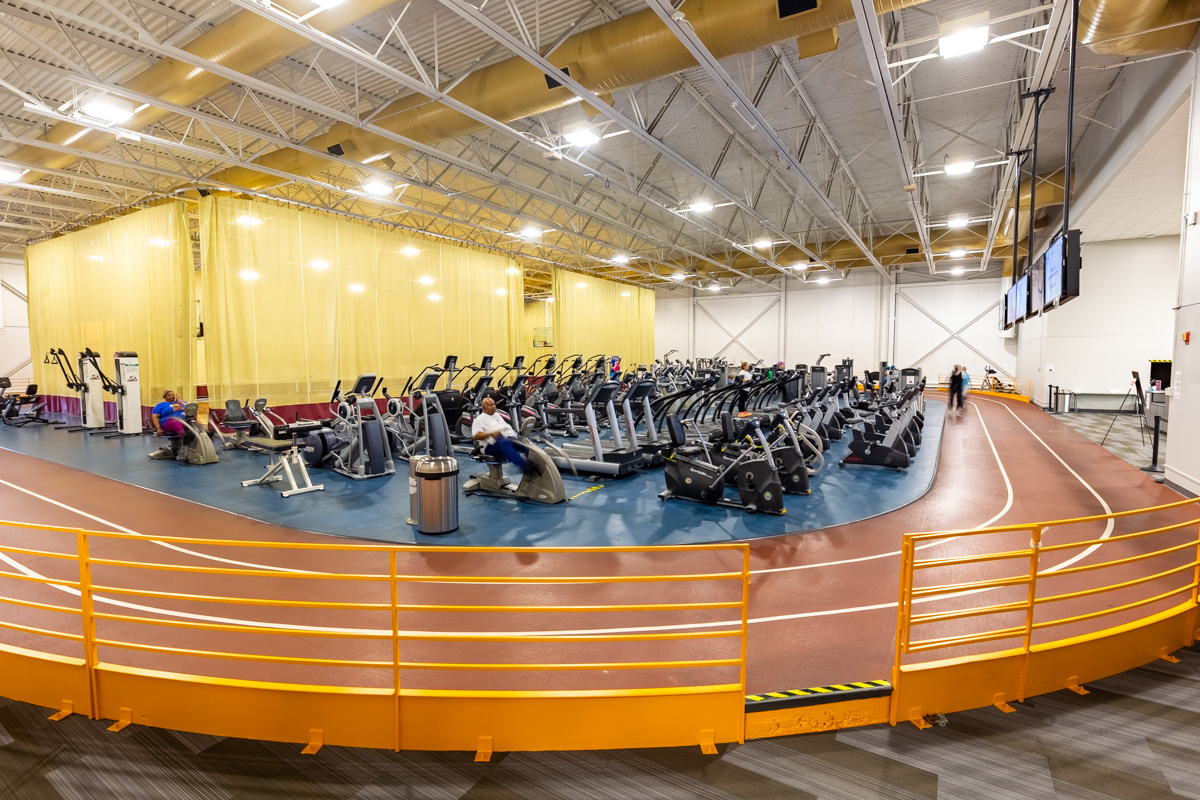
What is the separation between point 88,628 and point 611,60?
22.5ft

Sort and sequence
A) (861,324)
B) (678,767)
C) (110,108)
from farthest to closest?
(861,324), (110,108), (678,767)

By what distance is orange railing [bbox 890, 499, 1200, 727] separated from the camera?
109 inches

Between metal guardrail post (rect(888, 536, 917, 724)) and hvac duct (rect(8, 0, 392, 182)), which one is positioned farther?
hvac duct (rect(8, 0, 392, 182))

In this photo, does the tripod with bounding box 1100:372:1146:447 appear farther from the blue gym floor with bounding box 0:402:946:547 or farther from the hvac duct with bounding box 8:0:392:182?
the hvac duct with bounding box 8:0:392:182

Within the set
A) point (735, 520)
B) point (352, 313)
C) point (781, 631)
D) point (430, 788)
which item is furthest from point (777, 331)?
point (430, 788)

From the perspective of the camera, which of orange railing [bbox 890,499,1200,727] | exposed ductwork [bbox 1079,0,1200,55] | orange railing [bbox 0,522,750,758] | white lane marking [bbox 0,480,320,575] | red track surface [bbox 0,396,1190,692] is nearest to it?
orange railing [bbox 0,522,750,758]

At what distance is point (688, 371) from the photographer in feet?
68.7

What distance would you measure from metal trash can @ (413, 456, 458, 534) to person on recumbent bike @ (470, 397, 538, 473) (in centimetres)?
95

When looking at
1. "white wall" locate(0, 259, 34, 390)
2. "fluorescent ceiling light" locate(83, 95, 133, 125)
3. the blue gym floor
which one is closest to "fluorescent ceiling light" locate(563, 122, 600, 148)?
the blue gym floor

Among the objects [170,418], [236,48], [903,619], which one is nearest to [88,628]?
[903,619]

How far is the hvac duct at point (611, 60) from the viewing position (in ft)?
18.4

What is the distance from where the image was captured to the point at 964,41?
19.4ft

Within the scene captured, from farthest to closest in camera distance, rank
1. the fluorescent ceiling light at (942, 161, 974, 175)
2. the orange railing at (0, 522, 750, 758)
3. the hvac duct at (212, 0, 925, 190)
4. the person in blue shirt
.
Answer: the fluorescent ceiling light at (942, 161, 974, 175)
the person in blue shirt
the hvac duct at (212, 0, 925, 190)
the orange railing at (0, 522, 750, 758)

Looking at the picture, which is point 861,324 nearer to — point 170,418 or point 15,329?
point 170,418
